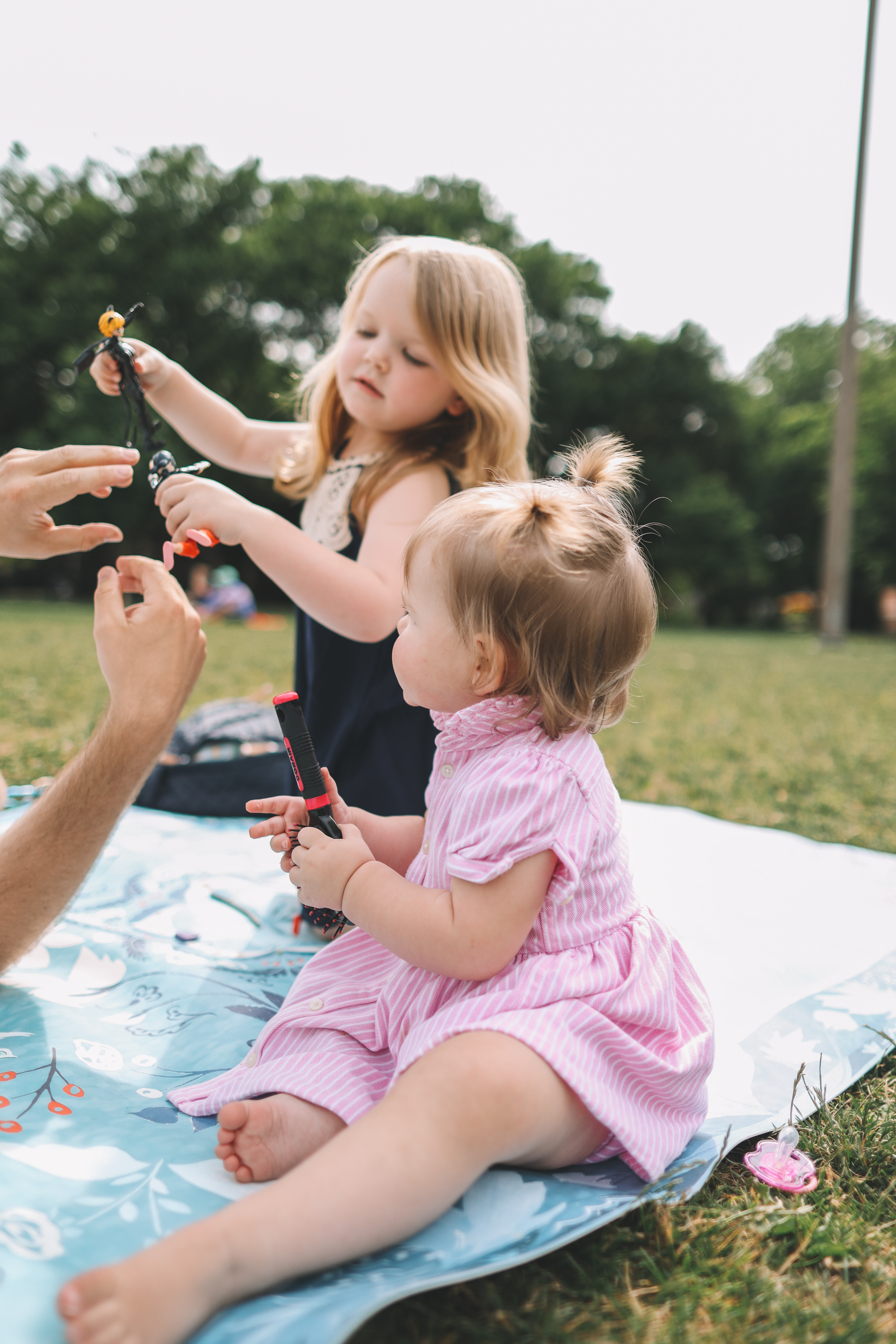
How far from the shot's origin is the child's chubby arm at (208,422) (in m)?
2.01

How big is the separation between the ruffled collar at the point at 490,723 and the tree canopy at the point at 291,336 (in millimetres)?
14148

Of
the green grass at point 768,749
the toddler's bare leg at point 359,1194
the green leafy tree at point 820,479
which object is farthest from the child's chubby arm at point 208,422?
the green leafy tree at point 820,479

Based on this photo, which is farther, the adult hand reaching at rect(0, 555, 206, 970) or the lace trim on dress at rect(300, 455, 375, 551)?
the lace trim on dress at rect(300, 455, 375, 551)

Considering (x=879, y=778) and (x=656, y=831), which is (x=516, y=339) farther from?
(x=879, y=778)

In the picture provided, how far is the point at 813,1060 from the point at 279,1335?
100 cm

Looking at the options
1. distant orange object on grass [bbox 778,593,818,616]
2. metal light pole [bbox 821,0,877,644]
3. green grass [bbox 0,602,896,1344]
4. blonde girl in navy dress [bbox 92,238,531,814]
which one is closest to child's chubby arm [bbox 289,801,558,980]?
green grass [bbox 0,602,896,1344]

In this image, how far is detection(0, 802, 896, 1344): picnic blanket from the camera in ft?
3.10

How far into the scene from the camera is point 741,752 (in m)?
4.27

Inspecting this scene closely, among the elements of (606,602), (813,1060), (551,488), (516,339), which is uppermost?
(516,339)

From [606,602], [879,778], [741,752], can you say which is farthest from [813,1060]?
[741,752]

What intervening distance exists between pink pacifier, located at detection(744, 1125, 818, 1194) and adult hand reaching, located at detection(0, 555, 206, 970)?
3.29 feet

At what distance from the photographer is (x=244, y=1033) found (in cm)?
147

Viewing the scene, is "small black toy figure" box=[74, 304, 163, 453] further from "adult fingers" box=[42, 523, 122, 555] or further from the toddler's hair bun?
the toddler's hair bun

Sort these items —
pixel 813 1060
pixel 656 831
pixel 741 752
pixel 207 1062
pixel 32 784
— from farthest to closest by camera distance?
pixel 741 752 < pixel 32 784 < pixel 656 831 < pixel 813 1060 < pixel 207 1062
